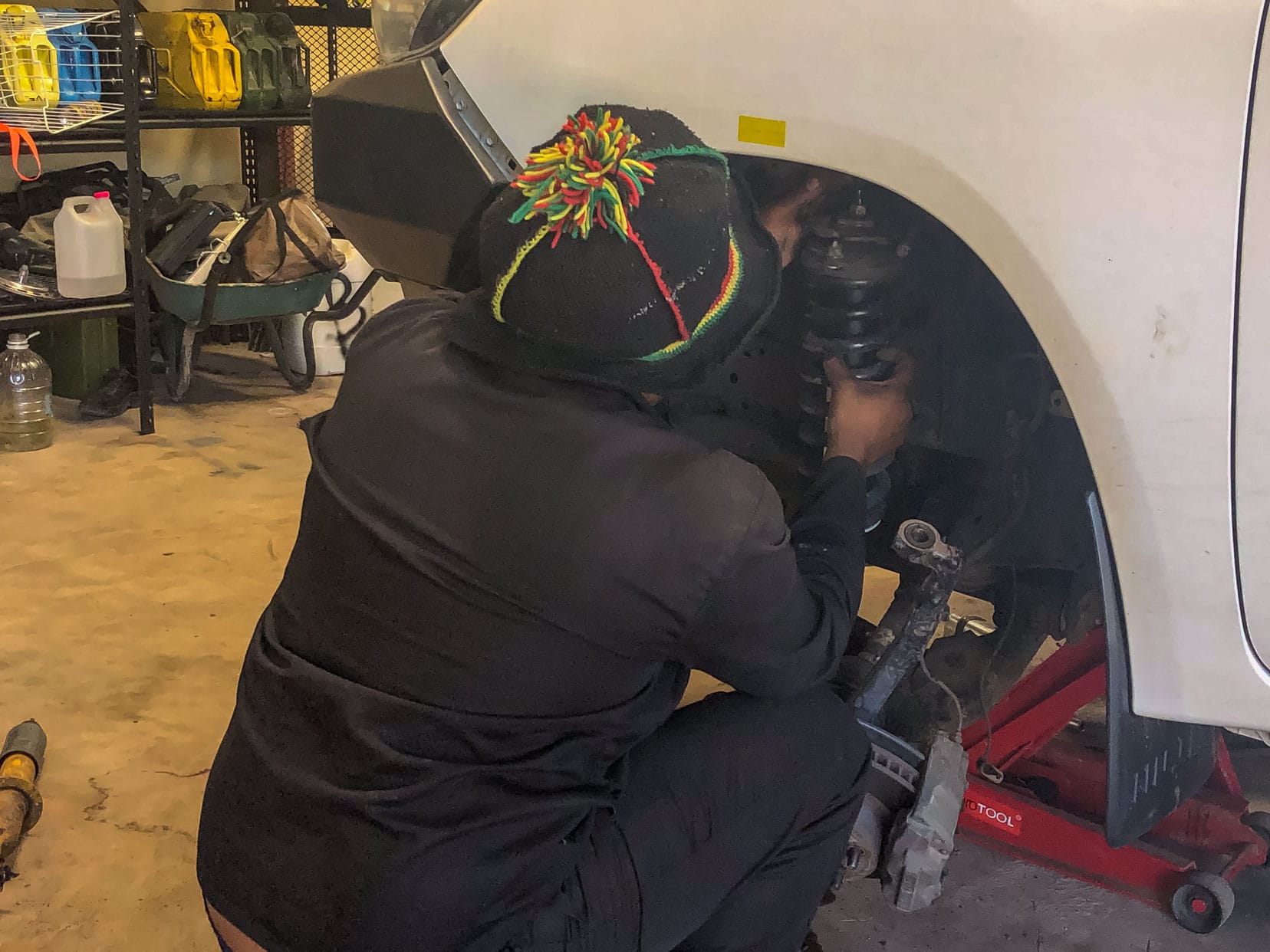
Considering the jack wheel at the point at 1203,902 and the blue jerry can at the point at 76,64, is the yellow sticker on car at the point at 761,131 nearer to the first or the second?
the jack wheel at the point at 1203,902

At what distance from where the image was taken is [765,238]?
45.1 inches

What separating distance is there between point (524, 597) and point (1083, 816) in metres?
1.20

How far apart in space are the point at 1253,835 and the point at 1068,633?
404mm

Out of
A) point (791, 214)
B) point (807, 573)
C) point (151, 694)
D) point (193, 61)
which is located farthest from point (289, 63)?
point (807, 573)

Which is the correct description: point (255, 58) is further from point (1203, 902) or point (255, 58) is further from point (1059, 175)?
point (1203, 902)

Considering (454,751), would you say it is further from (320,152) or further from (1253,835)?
(1253,835)

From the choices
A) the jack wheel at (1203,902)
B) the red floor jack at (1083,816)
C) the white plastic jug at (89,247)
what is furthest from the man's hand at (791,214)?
the white plastic jug at (89,247)

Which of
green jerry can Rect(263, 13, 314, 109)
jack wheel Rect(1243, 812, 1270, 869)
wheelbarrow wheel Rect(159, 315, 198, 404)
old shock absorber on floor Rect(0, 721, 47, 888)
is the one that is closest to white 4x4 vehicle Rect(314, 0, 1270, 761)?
jack wheel Rect(1243, 812, 1270, 869)

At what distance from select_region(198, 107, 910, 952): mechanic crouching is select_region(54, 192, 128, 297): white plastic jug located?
2634mm

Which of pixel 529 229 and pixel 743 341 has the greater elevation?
pixel 529 229

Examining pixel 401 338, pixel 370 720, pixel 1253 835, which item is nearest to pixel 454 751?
pixel 370 720

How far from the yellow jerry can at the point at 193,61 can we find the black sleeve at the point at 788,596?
305cm

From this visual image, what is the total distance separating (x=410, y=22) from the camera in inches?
59.2

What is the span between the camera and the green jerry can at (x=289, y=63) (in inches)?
150
